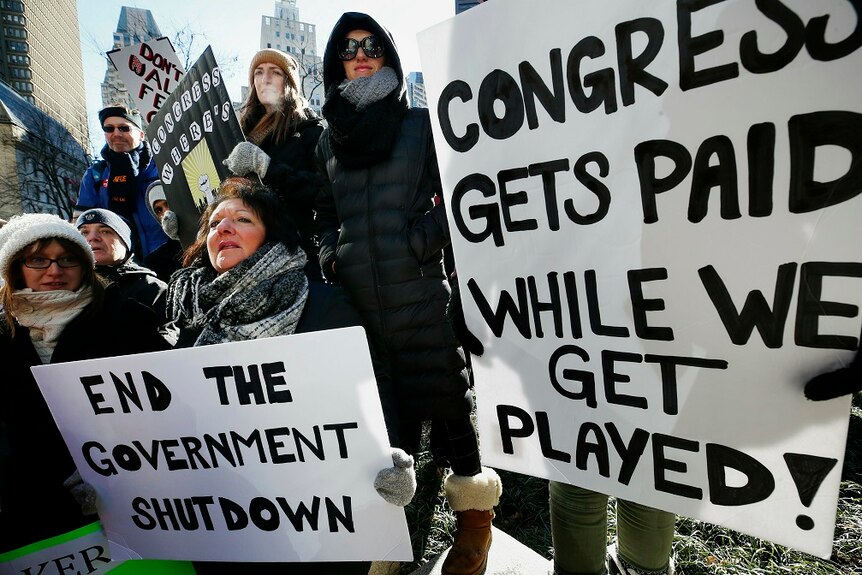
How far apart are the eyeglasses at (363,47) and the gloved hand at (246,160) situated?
0.55m

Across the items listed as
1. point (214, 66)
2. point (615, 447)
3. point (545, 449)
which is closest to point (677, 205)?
point (615, 447)

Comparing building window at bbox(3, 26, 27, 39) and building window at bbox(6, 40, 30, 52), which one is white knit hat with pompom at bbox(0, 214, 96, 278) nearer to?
building window at bbox(3, 26, 27, 39)

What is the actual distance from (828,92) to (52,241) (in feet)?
7.92

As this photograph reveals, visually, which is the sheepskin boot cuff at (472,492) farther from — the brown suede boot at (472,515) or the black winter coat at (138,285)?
the black winter coat at (138,285)

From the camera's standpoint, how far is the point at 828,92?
804 millimetres

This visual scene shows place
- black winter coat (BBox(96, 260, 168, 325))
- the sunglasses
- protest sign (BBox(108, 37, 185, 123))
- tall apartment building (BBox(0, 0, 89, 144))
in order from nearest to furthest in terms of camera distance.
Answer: black winter coat (BBox(96, 260, 168, 325)) → protest sign (BBox(108, 37, 185, 123)) → the sunglasses → tall apartment building (BBox(0, 0, 89, 144))

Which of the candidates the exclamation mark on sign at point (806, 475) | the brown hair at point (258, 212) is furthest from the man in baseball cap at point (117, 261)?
the exclamation mark on sign at point (806, 475)

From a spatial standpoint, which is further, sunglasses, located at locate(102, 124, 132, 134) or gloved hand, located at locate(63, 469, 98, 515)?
sunglasses, located at locate(102, 124, 132, 134)

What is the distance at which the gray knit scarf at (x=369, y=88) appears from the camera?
1.91 m

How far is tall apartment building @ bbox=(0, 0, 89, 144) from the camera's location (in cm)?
6297

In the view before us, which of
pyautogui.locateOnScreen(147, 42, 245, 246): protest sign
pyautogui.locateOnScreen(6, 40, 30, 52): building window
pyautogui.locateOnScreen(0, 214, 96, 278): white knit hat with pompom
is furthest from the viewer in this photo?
pyautogui.locateOnScreen(6, 40, 30, 52): building window

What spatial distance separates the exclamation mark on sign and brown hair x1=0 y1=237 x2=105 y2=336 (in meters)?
2.25

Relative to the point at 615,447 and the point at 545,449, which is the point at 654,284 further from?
the point at 545,449

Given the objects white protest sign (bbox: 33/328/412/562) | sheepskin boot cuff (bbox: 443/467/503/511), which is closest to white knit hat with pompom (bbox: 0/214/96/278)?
white protest sign (bbox: 33/328/412/562)
